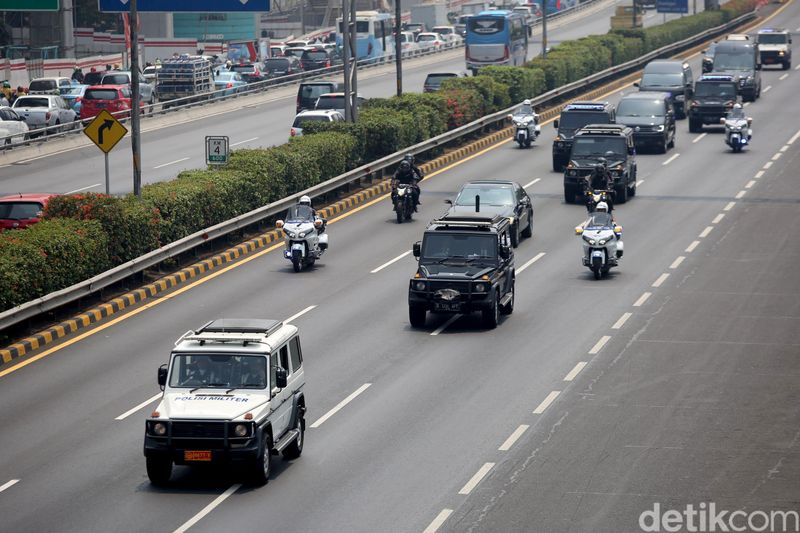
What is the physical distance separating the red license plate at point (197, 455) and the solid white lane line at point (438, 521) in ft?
9.33

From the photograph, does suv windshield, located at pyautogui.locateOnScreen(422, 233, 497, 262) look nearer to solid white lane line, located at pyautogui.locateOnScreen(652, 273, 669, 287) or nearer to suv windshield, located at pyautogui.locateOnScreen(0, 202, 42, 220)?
solid white lane line, located at pyautogui.locateOnScreen(652, 273, 669, 287)

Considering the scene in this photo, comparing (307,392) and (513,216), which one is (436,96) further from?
(307,392)

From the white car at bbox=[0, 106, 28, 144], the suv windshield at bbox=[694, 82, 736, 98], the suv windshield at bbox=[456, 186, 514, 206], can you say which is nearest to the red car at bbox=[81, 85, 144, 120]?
the white car at bbox=[0, 106, 28, 144]

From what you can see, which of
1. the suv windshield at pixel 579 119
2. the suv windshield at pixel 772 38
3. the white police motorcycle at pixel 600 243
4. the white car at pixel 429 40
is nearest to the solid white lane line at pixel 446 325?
the white police motorcycle at pixel 600 243

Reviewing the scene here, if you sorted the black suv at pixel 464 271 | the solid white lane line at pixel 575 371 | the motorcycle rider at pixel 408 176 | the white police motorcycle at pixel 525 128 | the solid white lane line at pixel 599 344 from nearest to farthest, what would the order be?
the solid white lane line at pixel 575 371 → the solid white lane line at pixel 599 344 → the black suv at pixel 464 271 → the motorcycle rider at pixel 408 176 → the white police motorcycle at pixel 525 128

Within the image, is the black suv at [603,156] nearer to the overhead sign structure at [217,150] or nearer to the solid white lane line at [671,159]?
the solid white lane line at [671,159]

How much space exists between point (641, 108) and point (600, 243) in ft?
67.7

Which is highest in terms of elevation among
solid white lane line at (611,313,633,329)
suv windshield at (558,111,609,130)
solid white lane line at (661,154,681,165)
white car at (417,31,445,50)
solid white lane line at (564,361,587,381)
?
white car at (417,31,445,50)

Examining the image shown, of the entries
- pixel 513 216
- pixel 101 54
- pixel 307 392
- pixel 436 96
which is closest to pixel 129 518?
pixel 307 392

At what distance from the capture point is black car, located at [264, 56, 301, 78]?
273ft

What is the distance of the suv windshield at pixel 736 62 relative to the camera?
6681 cm

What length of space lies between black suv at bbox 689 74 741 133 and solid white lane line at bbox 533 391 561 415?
35248mm

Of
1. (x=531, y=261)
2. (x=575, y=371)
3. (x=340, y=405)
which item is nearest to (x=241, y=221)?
(x=531, y=261)

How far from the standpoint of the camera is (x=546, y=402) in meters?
22.5
